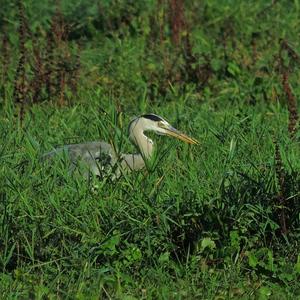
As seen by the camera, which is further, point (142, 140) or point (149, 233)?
point (142, 140)

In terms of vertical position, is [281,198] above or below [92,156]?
above

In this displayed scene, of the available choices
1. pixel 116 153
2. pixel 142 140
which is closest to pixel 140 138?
pixel 142 140

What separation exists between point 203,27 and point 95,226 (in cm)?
534

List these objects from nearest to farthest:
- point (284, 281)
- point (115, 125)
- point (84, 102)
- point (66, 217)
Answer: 1. point (284, 281)
2. point (66, 217)
3. point (115, 125)
4. point (84, 102)

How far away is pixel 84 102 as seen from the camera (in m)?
9.59

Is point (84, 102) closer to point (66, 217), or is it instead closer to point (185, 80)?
point (185, 80)

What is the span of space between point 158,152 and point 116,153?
27 cm

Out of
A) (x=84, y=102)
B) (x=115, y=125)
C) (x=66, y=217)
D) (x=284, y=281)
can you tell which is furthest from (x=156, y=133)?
(x=284, y=281)

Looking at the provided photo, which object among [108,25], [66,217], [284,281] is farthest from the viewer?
[108,25]

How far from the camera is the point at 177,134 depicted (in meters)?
8.20

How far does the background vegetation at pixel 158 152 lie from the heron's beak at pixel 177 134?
A: 0.06 metres

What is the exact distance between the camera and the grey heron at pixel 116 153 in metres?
7.27

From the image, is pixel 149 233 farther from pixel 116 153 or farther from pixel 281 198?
pixel 116 153

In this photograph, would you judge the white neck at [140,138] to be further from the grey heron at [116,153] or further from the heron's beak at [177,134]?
the heron's beak at [177,134]
